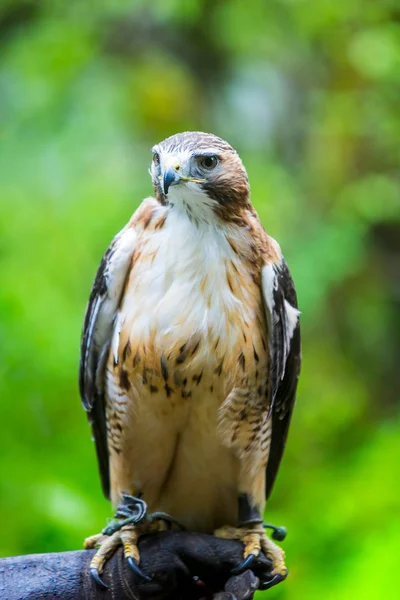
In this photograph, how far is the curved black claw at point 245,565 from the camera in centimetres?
279

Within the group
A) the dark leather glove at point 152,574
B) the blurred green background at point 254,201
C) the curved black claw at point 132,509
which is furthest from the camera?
the blurred green background at point 254,201

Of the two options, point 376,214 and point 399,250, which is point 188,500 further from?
point 399,250

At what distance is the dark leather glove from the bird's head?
1.13 meters

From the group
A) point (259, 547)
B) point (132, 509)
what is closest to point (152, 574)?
point (132, 509)

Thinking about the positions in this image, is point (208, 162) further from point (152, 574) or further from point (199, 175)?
point (152, 574)

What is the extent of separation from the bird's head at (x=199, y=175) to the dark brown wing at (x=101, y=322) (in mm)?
251

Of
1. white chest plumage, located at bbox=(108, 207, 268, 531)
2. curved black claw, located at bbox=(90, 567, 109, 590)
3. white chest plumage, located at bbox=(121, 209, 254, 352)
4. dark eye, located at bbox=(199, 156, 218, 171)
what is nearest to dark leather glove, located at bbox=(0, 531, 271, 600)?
curved black claw, located at bbox=(90, 567, 109, 590)

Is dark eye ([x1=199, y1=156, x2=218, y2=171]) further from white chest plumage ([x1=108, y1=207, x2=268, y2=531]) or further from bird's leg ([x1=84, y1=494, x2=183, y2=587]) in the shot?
bird's leg ([x1=84, y1=494, x2=183, y2=587])

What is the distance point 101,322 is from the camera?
2.94m

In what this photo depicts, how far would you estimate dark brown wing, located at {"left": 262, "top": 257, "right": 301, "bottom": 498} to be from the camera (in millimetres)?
2771

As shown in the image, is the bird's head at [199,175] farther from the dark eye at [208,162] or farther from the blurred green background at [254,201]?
the blurred green background at [254,201]

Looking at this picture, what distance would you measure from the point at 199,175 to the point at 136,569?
1.32 metres

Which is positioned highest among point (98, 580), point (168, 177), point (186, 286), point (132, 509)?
point (168, 177)

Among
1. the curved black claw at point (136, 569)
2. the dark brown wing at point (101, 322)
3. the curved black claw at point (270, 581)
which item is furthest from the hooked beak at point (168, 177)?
the curved black claw at point (270, 581)
